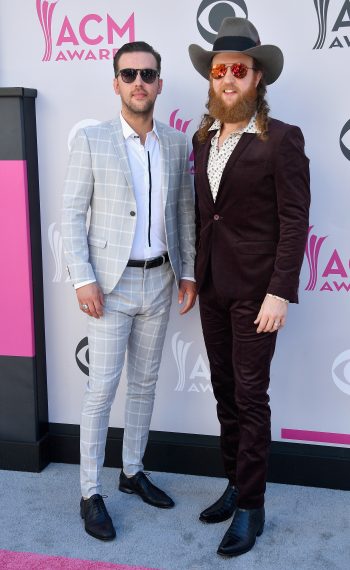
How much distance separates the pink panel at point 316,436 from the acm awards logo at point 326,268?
0.70m

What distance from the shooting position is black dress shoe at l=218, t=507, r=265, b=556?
8.31 ft

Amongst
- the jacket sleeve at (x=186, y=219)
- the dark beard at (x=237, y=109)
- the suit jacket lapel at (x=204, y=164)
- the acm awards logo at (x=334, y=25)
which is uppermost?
the acm awards logo at (x=334, y=25)

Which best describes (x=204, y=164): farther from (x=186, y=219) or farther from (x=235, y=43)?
(x=235, y=43)

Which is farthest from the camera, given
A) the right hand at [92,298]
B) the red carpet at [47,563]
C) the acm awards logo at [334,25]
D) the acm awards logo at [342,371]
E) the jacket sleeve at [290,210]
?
the acm awards logo at [342,371]

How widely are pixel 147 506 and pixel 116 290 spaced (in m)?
1.02

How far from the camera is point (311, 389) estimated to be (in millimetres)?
3049

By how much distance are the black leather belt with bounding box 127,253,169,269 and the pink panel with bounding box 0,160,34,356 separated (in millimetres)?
677

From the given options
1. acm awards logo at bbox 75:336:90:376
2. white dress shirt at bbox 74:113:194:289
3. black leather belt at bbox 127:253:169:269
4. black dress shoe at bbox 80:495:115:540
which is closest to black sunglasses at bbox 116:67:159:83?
white dress shirt at bbox 74:113:194:289

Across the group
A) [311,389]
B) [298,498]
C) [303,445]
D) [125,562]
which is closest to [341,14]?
[311,389]

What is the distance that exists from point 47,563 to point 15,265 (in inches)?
53.1

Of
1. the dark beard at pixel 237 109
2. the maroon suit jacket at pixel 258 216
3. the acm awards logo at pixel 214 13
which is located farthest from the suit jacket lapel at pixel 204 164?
the acm awards logo at pixel 214 13

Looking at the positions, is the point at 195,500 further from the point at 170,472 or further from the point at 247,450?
the point at 247,450

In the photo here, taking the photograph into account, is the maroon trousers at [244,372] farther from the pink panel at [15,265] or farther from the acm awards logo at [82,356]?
the pink panel at [15,265]

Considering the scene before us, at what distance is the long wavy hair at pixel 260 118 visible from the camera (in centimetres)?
238
